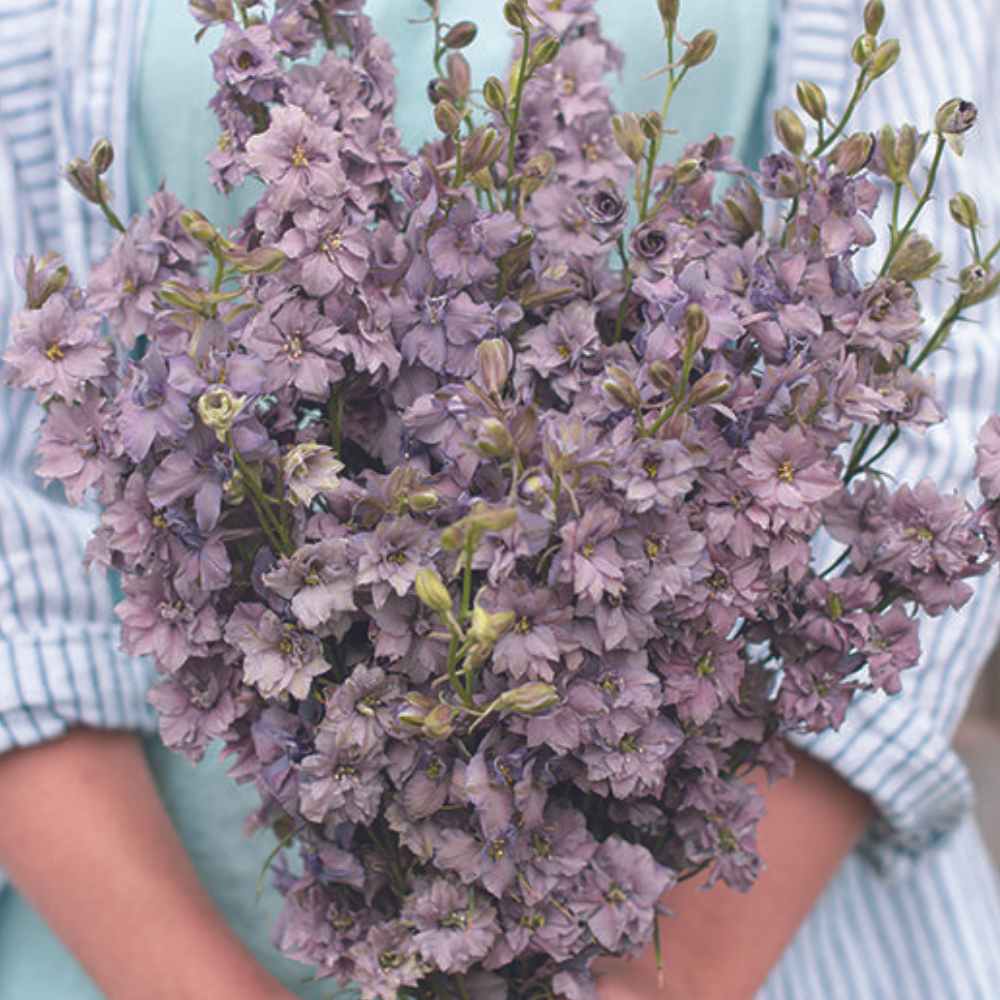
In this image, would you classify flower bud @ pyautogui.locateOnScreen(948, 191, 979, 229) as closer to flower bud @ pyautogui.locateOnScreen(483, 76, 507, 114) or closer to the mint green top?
flower bud @ pyautogui.locateOnScreen(483, 76, 507, 114)

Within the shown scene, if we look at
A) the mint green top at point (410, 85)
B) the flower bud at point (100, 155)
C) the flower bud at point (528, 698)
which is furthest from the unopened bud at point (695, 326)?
the mint green top at point (410, 85)

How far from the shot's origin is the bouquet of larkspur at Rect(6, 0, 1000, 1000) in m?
0.43

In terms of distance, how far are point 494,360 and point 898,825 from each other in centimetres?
46

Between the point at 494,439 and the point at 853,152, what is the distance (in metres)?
0.17

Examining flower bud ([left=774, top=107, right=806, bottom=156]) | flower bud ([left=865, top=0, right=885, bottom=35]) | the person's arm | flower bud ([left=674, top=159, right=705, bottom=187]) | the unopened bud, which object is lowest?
the person's arm

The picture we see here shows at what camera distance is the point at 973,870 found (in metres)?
0.90

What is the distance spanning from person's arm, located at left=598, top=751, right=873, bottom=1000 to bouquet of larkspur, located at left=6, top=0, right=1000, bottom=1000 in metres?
0.18

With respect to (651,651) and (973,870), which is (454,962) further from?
(973,870)

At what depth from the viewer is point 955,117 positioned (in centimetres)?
46

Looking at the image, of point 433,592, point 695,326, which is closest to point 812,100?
point 695,326

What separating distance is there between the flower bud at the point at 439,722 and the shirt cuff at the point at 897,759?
0.35m

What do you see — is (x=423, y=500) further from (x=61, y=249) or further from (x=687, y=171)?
(x=61, y=249)

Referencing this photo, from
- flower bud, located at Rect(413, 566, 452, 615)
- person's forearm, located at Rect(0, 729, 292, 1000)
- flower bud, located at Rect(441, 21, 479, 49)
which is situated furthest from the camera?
person's forearm, located at Rect(0, 729, 292, 1000)

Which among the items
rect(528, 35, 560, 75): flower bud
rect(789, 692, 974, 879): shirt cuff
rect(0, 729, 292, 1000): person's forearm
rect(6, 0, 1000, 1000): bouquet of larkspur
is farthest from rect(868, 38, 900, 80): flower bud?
rect(0, 729, 292, 1000): person's forearm
